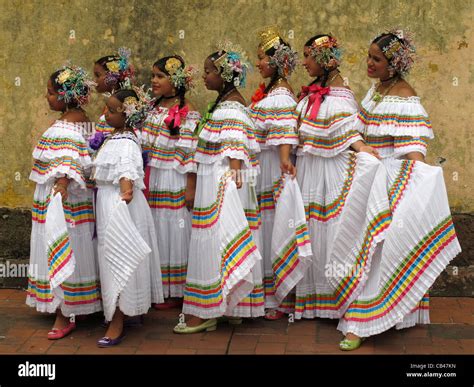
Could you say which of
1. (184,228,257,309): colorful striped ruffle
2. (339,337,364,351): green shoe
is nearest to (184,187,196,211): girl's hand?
(184,228,257,309): colorful striped ruffle

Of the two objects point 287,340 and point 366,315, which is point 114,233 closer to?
point 287,340

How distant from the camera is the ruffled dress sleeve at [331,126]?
604 centimetres

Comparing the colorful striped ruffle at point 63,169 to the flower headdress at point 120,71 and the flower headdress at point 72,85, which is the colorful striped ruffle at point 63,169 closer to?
the flower headdress at point 72,85

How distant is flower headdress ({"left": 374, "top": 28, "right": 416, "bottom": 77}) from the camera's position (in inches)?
229

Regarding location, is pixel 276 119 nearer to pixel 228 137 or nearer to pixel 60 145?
pixel 228 137

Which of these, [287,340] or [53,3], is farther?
[53,3]

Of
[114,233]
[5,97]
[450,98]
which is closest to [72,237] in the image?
[114,233]

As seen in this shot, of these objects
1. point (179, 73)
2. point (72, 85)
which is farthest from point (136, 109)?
point (179, 73)

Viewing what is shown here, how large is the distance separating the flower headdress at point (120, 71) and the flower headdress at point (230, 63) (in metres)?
0.88

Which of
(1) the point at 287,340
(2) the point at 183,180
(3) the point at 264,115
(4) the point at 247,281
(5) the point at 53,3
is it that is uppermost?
(5) the point at 53,3

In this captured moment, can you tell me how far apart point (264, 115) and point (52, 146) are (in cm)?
158

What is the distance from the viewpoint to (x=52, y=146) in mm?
5977

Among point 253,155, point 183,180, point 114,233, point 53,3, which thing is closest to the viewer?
point 114,233

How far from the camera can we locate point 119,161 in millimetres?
5793
